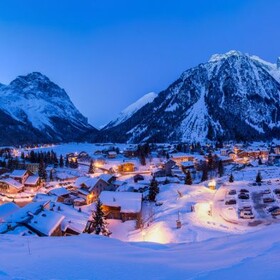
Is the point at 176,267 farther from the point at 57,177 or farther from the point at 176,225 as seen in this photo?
the point at 57,177

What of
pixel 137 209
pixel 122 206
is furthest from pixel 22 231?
pixel 137 209

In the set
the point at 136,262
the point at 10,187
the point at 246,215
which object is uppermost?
the point at 136,262

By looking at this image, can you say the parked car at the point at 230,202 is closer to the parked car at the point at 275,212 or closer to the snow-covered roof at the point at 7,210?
the parked car at the point at 275,212

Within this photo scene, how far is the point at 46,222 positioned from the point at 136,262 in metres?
26.1

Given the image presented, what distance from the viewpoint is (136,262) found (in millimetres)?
9891

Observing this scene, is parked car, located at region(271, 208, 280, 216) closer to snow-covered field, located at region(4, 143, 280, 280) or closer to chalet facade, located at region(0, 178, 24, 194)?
snow-covered field, located at region(4, 143, 280, 280)

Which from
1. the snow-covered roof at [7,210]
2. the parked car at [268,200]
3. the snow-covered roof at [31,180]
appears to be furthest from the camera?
the snow-covered roof at [31,180]

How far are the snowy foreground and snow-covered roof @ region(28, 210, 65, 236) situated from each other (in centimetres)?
1949

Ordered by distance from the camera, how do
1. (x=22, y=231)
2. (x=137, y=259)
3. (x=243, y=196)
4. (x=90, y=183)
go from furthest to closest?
(x=90, y=183) < (x=243, y=196) < (x=22, y=231) < (x=137, y=259)

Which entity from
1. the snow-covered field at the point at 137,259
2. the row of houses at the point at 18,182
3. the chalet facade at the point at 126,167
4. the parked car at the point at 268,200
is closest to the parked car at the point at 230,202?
the parked car at the point at 268,200

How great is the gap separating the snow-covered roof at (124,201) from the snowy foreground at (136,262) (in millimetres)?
32836

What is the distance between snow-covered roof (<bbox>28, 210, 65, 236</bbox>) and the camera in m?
32.0

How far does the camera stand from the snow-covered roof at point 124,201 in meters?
46.1

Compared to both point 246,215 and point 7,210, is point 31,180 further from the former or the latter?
point 246,215
